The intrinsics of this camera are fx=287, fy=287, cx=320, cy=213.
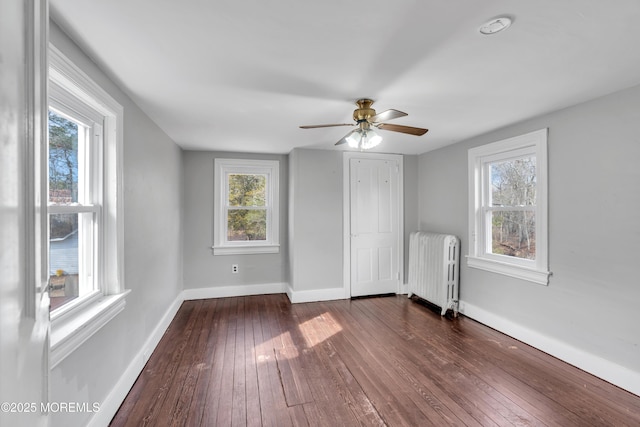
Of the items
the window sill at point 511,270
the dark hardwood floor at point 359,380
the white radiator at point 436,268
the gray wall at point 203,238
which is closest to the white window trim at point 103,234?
the dark hardwood floor at point 359,380

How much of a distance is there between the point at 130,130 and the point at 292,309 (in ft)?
8.76

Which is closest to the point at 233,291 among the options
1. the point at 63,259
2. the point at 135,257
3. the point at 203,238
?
the point at 203,238

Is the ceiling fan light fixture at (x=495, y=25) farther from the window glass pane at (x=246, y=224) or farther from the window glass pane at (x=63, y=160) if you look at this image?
the window glass pane at (x=246, y=224)

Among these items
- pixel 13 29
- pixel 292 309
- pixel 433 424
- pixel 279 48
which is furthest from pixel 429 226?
pixel 13 29

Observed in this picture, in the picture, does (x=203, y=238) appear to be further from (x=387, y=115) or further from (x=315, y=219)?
(x=387, y=115)

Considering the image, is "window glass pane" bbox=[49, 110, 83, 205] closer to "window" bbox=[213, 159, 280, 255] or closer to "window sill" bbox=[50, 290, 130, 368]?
"window sill" bbox=[50, 290, 130, 368]

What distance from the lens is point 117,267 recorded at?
193 cm

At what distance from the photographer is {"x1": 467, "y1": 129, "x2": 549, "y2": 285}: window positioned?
2678mm

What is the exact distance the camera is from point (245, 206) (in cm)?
438

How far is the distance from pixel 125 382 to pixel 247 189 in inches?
113

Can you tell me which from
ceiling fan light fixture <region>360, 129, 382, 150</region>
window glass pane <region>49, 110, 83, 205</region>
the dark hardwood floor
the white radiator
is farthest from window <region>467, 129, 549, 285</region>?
window glass pane <region>49, 110, 83, 205</region>

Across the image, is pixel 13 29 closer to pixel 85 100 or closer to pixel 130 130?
pixel 85 100

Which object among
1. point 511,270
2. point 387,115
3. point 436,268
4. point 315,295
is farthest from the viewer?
point 315,295

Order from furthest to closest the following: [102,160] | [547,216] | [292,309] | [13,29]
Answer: [292,309] → [547,216] → [102,160] → [13,29]
